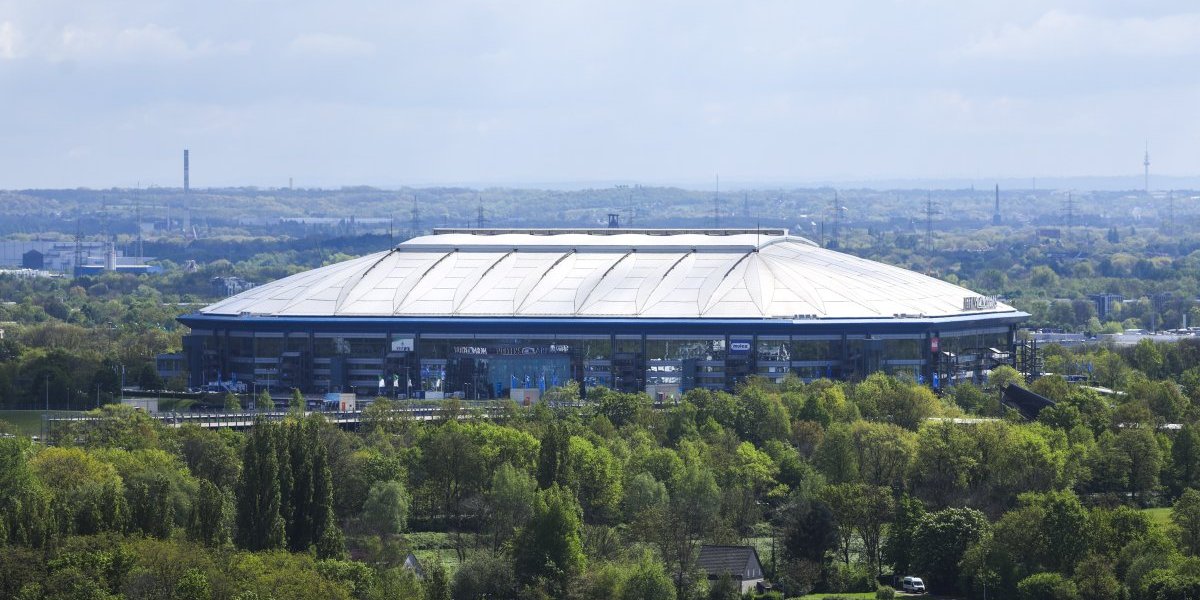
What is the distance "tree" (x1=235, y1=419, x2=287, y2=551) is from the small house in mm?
12031

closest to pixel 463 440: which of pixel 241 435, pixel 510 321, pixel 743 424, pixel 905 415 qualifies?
pixel 241 435

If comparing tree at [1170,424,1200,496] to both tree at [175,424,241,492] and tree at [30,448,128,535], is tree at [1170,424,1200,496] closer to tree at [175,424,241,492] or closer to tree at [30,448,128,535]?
tree at [175,424,241,492]

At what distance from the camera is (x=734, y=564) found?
7669cm

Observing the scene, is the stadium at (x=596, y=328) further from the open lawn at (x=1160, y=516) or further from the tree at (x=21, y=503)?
the tree at (x=21, y=503)

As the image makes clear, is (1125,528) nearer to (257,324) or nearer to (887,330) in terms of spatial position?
(887,330)

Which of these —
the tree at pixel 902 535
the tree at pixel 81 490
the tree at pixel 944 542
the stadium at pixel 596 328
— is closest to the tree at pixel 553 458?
the tree at pixel 902 535

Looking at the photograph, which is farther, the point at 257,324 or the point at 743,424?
the point at 257,324

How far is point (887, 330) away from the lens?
424ft

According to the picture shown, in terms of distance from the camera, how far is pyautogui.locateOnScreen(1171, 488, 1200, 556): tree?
75.9 meters

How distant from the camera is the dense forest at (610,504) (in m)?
70.1

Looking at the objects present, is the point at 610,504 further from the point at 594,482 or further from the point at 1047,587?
the point at 1047,587

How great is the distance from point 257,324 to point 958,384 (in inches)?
1357

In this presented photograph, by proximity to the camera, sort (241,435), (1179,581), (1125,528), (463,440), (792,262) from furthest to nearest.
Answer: (792,262), (241,435), (463,440), (1125,528), (1179,581)

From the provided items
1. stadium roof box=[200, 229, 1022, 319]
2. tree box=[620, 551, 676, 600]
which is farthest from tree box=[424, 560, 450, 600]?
stadium roof box=[200, 229, 1022, 319]
